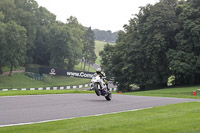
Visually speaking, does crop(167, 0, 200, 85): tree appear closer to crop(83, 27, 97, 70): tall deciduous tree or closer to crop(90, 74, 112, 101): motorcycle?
crop(90, 74, 112, 101): motorcycle

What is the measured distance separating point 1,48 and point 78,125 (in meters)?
62.6

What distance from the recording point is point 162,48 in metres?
46.0

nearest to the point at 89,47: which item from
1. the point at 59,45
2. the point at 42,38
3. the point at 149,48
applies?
the point at 42,38

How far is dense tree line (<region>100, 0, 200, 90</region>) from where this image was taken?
44.2m

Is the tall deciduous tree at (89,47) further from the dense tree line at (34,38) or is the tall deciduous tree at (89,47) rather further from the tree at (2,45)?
the tree at (2,45)

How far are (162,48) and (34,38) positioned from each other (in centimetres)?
4360

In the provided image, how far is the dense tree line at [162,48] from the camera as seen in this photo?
44.2m

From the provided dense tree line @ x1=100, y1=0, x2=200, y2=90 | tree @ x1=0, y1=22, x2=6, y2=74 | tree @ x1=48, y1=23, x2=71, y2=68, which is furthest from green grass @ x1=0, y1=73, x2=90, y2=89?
dense tree line @ x1=100, y1=0, x2=200, y2=90

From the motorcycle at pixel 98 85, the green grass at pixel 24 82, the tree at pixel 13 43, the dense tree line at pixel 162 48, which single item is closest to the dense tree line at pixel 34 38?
the tree at pixel 13 43

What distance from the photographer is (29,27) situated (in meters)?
80.6

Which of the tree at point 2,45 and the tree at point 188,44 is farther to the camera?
the tree at point 2,45

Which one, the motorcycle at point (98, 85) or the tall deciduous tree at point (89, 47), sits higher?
the tall deciduous tree at point (89, 47)

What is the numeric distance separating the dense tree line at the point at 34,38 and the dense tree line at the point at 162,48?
83.2ft

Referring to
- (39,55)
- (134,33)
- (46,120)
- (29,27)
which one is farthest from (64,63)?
(46,120)
